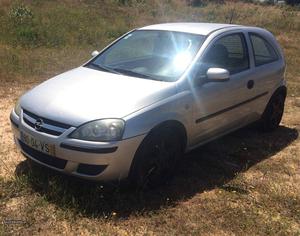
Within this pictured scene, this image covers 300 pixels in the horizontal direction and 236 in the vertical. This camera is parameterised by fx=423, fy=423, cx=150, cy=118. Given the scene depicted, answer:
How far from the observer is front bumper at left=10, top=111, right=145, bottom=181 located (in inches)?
148

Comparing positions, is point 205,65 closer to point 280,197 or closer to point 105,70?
point 105,70

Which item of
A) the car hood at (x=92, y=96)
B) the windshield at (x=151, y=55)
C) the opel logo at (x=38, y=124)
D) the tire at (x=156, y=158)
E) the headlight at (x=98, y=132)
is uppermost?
the windshield at (x=151, y=55)

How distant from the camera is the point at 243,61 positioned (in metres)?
5.54

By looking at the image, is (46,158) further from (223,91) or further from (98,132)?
(223,91)

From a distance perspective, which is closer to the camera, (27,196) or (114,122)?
(114,122)

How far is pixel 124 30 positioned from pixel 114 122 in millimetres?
12070

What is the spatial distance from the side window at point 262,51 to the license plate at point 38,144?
315cm

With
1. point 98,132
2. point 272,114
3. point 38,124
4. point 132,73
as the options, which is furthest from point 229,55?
point 38,124

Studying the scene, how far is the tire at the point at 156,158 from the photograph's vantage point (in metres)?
4.03

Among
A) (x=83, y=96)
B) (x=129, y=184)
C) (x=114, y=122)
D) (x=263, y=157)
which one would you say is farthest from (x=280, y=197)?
(x=83, y=96)

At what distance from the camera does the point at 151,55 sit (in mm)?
5090

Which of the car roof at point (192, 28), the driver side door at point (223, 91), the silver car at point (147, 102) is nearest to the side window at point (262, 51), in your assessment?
the silver car at point (147, 102)

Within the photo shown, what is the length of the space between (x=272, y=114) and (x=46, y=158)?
12.3 ft

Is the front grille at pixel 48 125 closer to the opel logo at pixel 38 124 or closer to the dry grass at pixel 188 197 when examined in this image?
the opel logo at pixel 38 124
